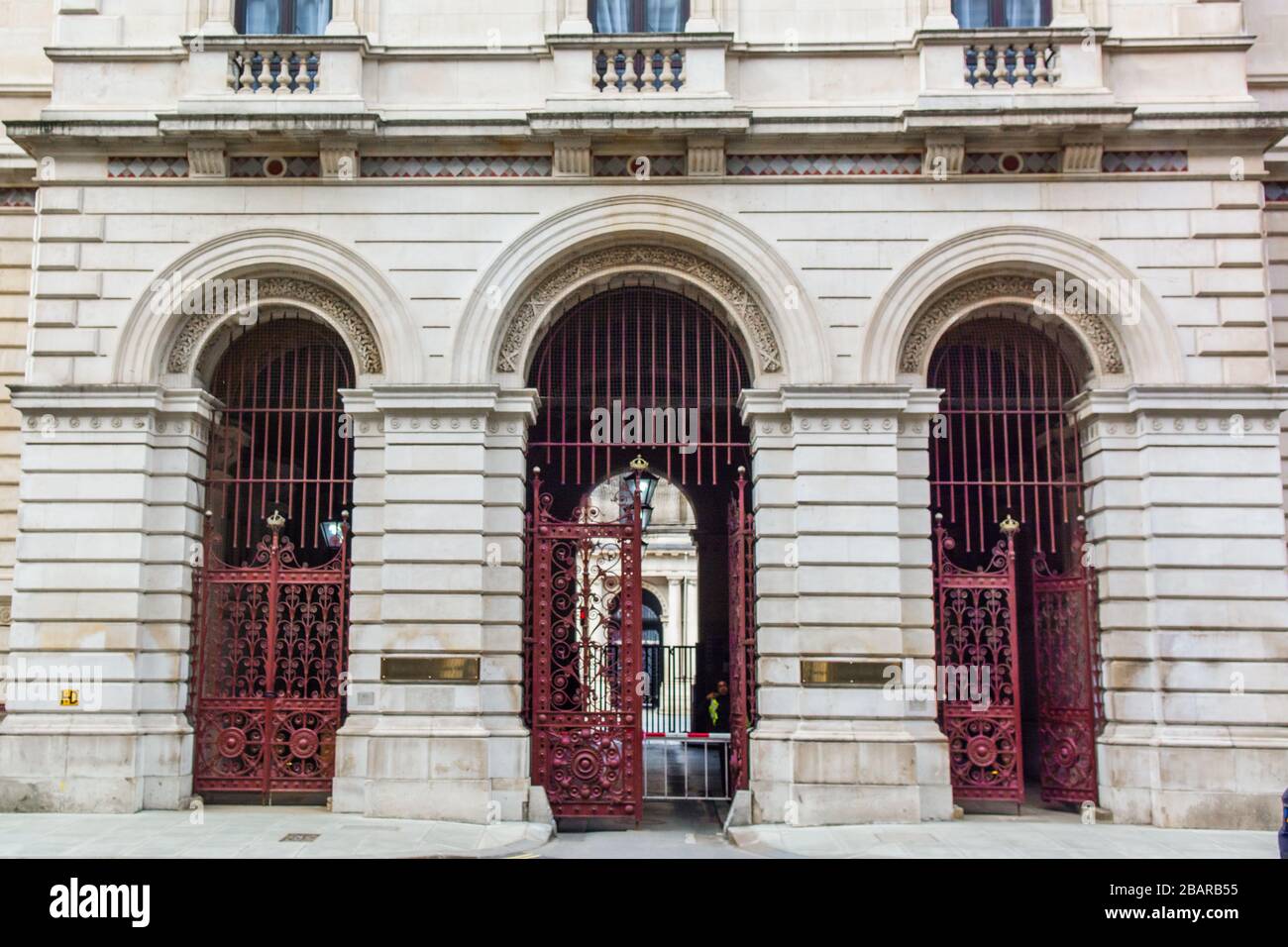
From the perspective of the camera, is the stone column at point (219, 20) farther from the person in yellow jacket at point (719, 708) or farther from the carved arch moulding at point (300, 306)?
the person in yellow jacket at point (719, 708)

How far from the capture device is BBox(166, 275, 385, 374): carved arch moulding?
55.3 feet

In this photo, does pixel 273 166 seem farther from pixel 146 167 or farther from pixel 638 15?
pixel 638 15

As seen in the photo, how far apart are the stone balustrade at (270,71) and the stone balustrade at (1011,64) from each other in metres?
8.67

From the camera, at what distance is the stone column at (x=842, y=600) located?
1540 centimetres

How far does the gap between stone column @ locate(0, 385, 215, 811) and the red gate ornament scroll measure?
13.4 inches

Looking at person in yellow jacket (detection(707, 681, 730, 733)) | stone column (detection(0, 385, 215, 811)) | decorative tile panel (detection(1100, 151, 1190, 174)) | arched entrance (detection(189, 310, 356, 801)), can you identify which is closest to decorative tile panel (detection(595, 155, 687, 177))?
arched entrance (detection(189, 310, 356, 801))

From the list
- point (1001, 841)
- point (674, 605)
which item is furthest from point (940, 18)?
point (674, 605)

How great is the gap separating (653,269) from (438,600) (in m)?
5.19

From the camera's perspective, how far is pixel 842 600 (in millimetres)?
15805

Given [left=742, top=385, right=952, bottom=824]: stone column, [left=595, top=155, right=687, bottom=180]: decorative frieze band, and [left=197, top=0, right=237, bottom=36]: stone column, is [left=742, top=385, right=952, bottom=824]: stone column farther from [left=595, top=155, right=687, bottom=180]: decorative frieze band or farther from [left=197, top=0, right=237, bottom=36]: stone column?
[left=197, top=0, right=237, bottom=36]: stone column

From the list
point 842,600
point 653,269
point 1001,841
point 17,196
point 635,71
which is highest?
point 635,71

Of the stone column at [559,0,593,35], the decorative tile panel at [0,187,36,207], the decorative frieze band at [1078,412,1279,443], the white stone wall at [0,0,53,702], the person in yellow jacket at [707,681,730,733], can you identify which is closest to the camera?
the decorative frieze band at [1078,412,1279,443]
